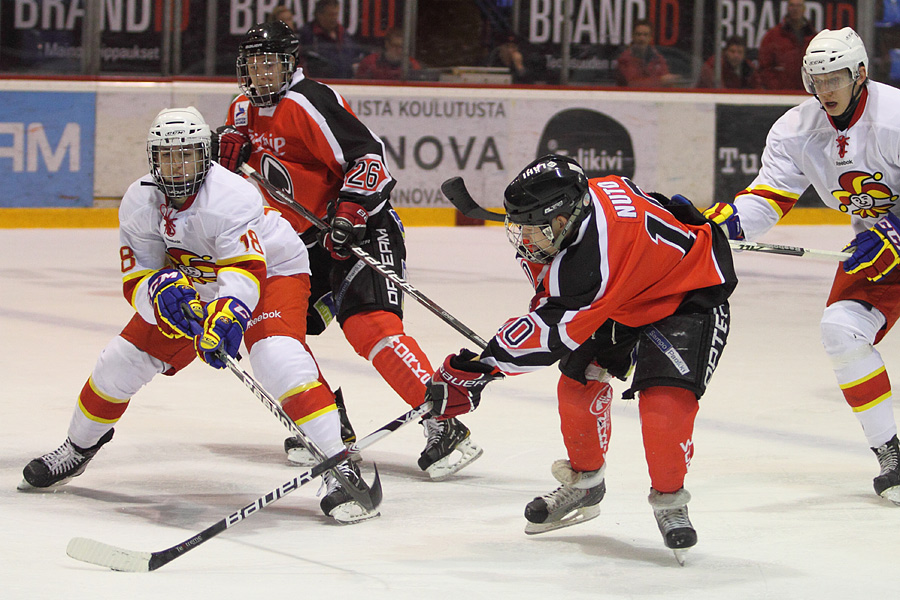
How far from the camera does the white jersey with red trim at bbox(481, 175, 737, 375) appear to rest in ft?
8.32

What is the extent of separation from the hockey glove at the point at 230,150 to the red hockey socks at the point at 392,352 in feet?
2.10

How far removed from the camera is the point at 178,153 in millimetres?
2982

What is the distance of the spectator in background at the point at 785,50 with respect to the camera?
9.72 meters

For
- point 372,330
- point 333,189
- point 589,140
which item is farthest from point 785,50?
point 372,330

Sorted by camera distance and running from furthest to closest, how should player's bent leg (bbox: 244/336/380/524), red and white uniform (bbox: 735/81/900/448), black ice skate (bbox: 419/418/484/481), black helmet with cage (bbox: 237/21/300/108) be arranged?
black helmet with cage (bbox: 237/21/300/108) < black ice skate (bbox: 419/418/484/481) < red and white uniform (bbox: 735/81/900/448) < player's bent leg (bbox: 244/336/380/524)

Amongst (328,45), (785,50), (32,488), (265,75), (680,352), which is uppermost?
(785,50)

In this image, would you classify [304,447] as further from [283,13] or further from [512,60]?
[512,60]

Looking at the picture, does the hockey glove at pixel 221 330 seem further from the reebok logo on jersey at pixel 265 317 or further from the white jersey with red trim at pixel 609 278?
the white jersey with red trim at pixel 609 278

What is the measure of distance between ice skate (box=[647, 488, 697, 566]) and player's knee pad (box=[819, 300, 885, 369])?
0.78 metres

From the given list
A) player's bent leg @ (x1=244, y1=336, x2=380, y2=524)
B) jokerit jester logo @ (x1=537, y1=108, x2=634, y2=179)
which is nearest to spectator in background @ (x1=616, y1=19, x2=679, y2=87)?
jokerit jester logo @ (x1=537, y1=108, x2=634, y2=179)

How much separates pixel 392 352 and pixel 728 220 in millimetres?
949

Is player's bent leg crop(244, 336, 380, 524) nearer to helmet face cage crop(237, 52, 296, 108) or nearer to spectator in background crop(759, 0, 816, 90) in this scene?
helmet face cage crop(237, 52, 296, 108)

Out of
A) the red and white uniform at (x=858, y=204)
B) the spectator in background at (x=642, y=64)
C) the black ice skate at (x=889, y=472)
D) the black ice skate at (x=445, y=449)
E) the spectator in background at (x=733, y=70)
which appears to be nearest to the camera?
the black ice skate at (x=889, y=472)

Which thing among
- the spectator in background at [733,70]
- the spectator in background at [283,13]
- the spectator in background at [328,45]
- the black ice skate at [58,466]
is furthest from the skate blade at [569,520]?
the spectator in background at [733,70]
